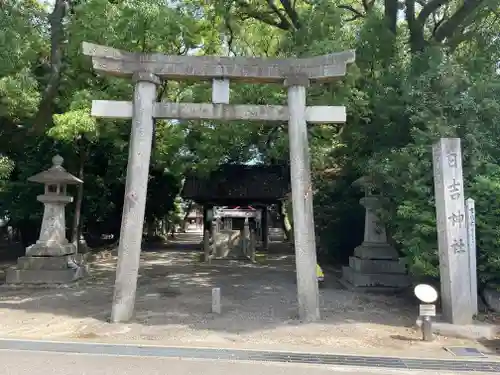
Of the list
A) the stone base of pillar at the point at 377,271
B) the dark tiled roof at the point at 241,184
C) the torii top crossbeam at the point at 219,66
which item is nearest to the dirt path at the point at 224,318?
the stone base of pillar at the point at 377,271

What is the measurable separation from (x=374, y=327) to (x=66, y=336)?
17.4 feet

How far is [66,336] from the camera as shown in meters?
7.14

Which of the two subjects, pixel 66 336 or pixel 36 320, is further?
pixel 36 320

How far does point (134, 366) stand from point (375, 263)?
8442 mm

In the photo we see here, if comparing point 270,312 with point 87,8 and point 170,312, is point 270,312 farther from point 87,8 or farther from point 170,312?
point 87,8

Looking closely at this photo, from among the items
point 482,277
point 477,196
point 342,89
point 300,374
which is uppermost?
point 342,89

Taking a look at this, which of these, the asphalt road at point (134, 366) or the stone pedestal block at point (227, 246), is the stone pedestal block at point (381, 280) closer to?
the asphalt road at point (134, 366)

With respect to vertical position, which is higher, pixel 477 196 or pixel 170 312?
pixel 477 196

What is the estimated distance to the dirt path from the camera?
700 cm

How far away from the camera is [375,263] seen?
40.7ft

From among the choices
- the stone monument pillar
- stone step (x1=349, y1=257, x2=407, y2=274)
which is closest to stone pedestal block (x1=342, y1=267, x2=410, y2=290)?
the stone monument pillar

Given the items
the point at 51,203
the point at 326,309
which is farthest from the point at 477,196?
the point at 51,203

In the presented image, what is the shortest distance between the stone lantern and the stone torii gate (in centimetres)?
574

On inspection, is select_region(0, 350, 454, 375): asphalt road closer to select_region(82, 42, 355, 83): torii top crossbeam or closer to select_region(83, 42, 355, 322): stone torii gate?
select_region(83, 42, 355, 322): stone torii gate
